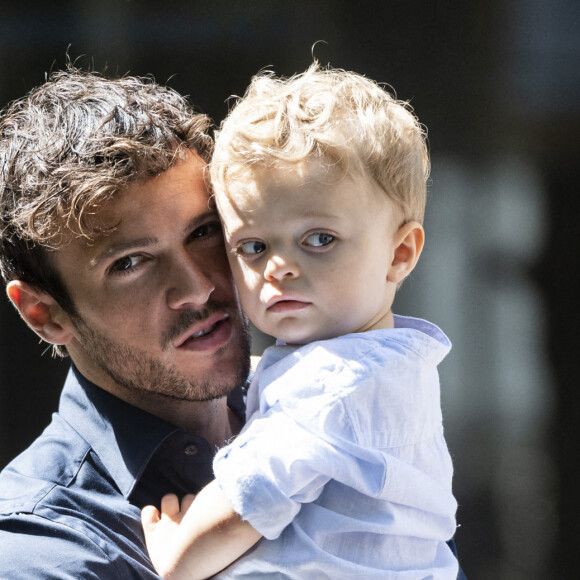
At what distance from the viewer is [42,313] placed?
6.36ft

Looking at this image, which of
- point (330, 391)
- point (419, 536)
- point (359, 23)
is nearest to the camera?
point (330, 391)

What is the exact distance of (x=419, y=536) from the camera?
1.46 meters

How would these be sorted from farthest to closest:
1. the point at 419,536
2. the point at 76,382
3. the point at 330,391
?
the point at 76,382
the point at 419,536
the point at 330,391

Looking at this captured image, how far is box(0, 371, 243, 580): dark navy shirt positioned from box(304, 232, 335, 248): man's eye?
0.52m

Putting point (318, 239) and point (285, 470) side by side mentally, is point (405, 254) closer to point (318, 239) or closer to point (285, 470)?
point (318, 239)

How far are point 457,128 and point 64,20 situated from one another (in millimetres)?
1720

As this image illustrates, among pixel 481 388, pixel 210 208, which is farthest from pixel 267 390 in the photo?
pixel 481 388

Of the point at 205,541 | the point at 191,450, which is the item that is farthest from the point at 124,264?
the point at 205,541

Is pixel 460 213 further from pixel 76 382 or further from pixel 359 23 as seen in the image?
pixel 76 382

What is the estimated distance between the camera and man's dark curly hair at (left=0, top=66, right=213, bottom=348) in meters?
1.71

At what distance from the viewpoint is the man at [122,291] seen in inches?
66.1

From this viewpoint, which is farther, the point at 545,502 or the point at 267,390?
the point at 545,502

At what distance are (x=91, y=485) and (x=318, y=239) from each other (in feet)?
2.02

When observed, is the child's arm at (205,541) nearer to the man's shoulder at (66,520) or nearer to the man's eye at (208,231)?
the man's shoulder at (66,520)
